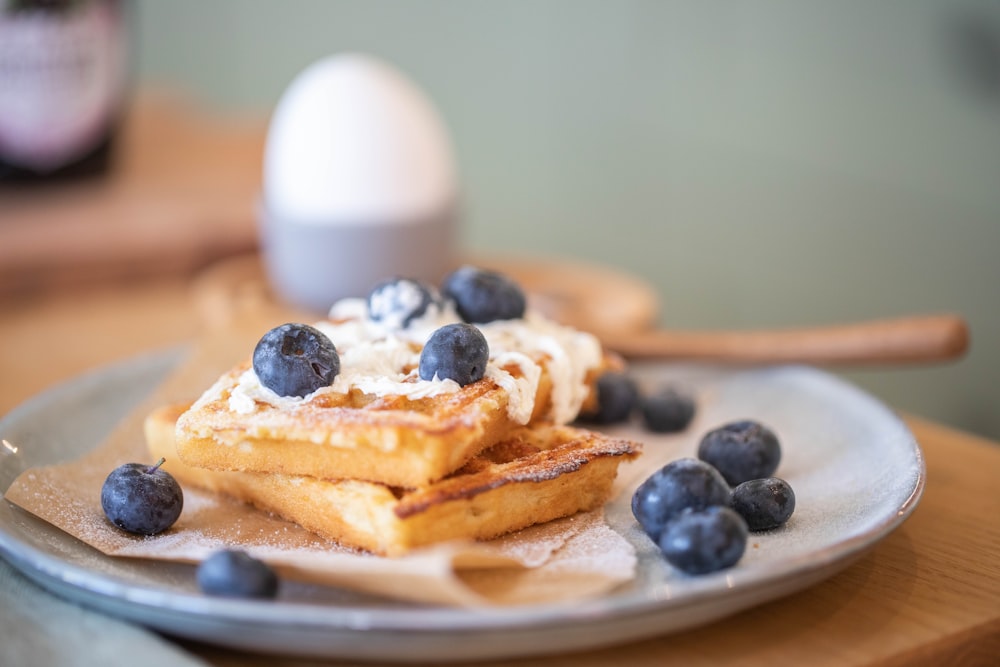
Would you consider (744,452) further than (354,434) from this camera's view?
Yes

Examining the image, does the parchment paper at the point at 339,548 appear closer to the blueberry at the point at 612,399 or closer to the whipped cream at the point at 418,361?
the whipped cream at the point at 418,361

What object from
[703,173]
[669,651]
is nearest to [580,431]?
[669,651]

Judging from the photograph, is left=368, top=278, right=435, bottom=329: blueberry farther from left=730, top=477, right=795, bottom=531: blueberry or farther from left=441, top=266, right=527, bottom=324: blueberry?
left=730, top=477, right=795, bottom=531: blueberry

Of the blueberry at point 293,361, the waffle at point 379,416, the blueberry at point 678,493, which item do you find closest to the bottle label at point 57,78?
the waffle at point 379,416

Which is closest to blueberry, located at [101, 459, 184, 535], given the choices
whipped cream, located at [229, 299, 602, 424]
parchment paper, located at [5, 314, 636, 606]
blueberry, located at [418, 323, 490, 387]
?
parchment paper, located at [5, 314, 636, 606]

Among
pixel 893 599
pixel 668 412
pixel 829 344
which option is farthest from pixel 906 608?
pixel 829 344

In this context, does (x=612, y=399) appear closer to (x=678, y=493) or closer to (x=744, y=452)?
(x=744, y=452)
